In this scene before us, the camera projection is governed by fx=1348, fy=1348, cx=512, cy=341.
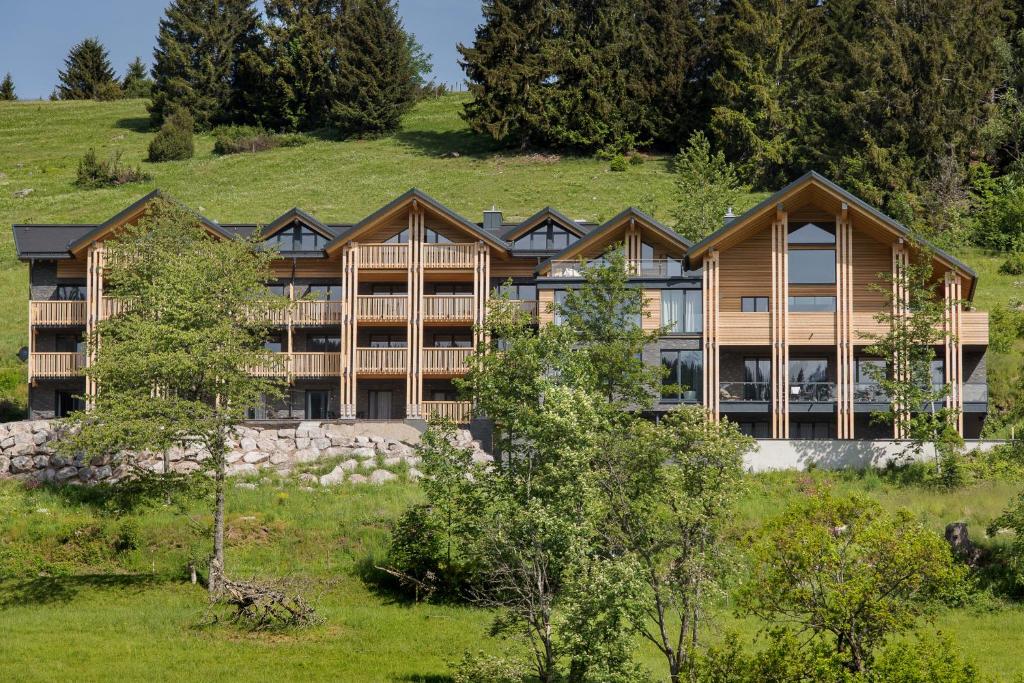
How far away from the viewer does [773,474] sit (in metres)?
43.6

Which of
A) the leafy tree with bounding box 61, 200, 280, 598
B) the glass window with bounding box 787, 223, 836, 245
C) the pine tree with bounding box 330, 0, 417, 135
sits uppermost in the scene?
the pine tree with bounding box 330, 0, 417, 135

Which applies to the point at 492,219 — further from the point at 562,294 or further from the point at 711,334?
the point at 711,334

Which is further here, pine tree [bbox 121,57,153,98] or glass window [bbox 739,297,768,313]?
pine tree [bbox 121,57,153,98]

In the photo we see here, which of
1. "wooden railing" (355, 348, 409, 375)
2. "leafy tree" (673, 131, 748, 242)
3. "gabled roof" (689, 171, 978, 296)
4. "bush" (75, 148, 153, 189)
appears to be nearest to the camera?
"gabled roof" (689, 171, 978, 296)

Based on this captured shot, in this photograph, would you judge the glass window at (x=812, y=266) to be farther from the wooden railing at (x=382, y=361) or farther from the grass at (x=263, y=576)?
the wooden railing at (x=382, y=361)

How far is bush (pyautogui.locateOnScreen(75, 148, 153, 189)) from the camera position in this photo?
93812 mm

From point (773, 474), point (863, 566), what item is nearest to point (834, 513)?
point (863, 566)

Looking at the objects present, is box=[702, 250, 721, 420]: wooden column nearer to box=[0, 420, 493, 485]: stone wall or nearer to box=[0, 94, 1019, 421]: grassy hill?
box=[0, 420, 493, 485]: stone wall

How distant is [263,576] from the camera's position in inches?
1375

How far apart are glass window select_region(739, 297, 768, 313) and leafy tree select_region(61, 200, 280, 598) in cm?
1817

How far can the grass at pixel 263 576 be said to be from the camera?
2880 centimetres

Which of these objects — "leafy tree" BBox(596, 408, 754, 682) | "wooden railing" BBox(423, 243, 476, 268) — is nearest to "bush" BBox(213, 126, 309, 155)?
"wooden railing" BBox(423, 243, 476, 268)

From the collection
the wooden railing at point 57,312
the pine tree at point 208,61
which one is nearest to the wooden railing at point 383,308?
the wooden railing at point 57,312

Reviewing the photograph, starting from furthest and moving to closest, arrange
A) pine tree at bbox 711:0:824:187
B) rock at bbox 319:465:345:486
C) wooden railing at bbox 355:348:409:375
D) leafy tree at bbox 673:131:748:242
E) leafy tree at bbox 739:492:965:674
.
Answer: pine tree at bbox 711:0:824:187, leafy tree at bbox 673:131:748:242, wooden railing at bbox 355:348:409:375, rock at bbox 319:465:345:486, leafy tree at bbox 739:492:965:674
